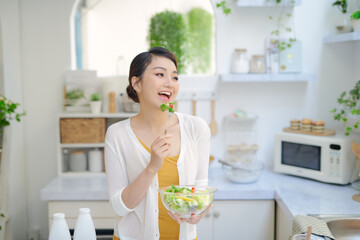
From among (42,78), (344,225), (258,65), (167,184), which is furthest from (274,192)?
(42,78)

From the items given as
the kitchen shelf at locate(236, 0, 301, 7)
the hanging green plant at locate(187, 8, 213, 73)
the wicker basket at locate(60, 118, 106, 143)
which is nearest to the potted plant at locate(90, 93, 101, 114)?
the wicker basket at locate(60, 118, 106, 143)

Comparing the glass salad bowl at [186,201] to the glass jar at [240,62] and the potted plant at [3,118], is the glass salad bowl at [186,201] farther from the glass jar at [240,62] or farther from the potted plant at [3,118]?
the glass jar at [240,62]

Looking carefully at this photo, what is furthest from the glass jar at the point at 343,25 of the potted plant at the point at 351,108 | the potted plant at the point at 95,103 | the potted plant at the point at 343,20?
the potted plant at the point at 95,103

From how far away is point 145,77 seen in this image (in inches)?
65.5

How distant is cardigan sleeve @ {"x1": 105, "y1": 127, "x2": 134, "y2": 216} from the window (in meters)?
1.54

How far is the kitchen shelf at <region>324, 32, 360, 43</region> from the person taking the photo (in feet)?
8.09

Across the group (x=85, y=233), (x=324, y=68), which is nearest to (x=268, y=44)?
(x=324, y=68)

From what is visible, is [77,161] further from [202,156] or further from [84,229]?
[84,229]

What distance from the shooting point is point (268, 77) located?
9.38 ft

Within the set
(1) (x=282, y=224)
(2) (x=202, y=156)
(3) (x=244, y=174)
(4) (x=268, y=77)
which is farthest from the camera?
(4) (x=268, y=77)

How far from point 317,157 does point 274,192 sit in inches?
15.4

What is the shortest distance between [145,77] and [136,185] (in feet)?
1.41

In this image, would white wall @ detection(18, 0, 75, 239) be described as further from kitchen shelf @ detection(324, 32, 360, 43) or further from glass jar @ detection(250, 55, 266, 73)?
kitchen shelf @ detection(324, 32, 360, 43)

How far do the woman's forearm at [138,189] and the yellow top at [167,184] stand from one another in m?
0.12
